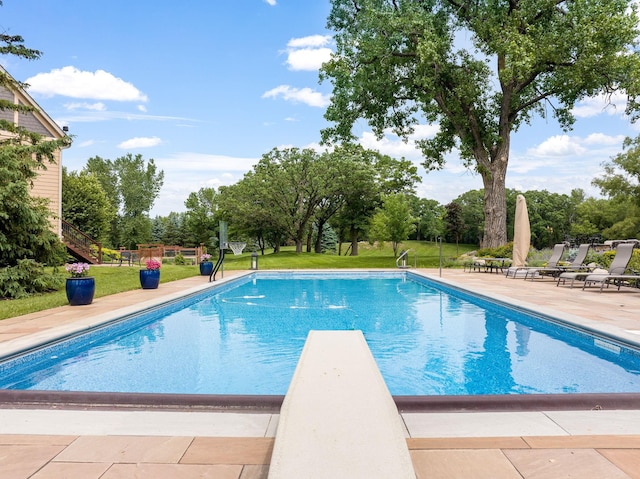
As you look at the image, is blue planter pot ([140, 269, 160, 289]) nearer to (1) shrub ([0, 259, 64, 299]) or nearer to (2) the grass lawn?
(2) the grass lawn

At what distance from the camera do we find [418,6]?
18.5 meters

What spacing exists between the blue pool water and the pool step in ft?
5.90

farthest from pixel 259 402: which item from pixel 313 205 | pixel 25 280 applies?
pixel 313 205

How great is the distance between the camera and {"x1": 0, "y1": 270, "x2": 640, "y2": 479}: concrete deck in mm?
2248

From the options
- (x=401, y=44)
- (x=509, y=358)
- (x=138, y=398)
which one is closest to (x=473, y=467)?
(x=138, y=398)

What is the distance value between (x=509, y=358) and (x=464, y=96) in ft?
50.6

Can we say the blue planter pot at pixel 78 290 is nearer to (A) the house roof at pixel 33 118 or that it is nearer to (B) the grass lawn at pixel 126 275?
(B) the grass lawn at pixel 126 275

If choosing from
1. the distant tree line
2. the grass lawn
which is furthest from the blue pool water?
the distant tree line

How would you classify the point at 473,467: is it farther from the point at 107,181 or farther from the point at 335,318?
the point at 107,181

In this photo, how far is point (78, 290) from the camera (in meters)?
8.34

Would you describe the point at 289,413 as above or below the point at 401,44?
below

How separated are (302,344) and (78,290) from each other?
4672 mm

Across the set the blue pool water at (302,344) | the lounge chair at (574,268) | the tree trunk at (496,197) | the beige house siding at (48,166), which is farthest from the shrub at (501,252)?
the beige house siding at (48,166)

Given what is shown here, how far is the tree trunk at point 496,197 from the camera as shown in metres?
→ 19.3
